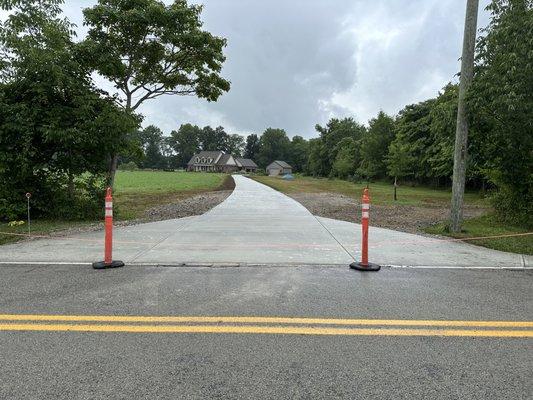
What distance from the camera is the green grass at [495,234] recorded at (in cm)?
868

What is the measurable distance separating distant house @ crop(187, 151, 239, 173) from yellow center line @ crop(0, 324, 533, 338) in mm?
130120

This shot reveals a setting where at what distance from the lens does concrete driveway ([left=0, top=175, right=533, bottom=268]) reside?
714 cm

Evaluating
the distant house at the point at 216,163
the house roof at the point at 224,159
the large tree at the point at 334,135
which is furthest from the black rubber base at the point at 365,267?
the house roof at the point at 224,159

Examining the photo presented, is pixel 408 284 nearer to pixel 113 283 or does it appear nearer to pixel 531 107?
pixel 113 283

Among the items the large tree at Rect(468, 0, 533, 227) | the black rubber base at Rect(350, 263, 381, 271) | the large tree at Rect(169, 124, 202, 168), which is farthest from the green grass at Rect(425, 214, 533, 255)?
the large tree at Rect(169, 124, 202, 168)

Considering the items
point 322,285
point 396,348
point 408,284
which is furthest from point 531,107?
point 396,348

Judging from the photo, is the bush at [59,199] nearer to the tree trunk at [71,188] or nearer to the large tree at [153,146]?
the tree trunk at [71,188]

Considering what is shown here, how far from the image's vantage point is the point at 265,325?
4.11 meters

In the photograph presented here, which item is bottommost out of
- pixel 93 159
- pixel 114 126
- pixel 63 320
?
pixel 63 320

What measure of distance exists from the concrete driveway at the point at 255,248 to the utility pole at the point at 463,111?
1.44 metres

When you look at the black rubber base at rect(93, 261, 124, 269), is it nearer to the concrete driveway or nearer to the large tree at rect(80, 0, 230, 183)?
the concrete driveway

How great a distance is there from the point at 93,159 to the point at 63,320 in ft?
A: 28.9

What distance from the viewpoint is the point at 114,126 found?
1160 cm

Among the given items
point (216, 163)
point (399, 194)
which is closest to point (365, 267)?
point (399, 194)
